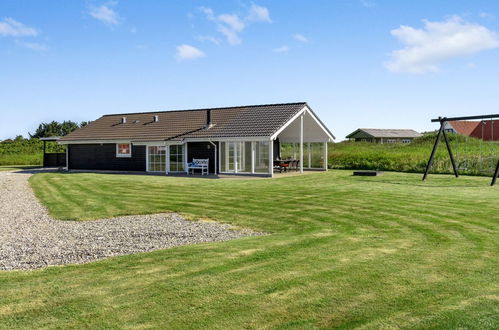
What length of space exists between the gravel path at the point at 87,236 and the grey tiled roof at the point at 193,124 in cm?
1430

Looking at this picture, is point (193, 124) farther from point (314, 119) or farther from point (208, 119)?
point (314, 119)

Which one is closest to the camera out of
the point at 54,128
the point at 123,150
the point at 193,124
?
the point at 193,124

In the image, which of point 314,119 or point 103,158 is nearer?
point 314,119

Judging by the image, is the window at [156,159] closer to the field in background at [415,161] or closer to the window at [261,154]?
the window at [261,154]

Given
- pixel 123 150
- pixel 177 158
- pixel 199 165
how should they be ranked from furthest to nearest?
pixel 123 150
pixel 177 158
pixel 199 165

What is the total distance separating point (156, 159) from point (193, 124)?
3.39 m

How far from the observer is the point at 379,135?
82688mm

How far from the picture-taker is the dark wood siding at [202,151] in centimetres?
2714

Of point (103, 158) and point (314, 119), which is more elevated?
point (314, 119)

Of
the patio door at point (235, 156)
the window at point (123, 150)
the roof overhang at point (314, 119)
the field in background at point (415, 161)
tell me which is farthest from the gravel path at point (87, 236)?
the field in background at point (415, 161)

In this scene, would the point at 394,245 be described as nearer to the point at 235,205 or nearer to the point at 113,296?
the point at 113,296

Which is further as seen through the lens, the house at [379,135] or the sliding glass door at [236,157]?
the house at [379,135]

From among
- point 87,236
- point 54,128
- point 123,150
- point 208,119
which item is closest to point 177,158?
point 208,119

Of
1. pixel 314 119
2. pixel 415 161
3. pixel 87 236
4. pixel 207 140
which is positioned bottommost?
pixel 87 236
